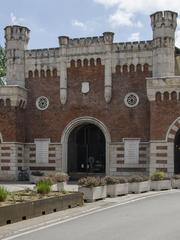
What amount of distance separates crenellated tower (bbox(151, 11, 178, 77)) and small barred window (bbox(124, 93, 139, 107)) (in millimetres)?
2142

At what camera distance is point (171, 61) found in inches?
1443

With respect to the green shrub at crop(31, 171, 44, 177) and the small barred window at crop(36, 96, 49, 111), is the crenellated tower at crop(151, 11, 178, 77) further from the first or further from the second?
the green shrub at crop(31, 171, 44, 177)

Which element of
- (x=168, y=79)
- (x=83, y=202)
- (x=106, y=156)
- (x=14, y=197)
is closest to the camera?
(x=14, y=197)

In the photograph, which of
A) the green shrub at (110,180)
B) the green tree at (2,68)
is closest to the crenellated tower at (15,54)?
the green shrub at (110,180)

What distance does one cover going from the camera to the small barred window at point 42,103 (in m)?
39.5

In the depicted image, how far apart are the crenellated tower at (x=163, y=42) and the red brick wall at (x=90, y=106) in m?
1.29

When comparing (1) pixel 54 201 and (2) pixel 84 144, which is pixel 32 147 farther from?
(1) pixel 54 201

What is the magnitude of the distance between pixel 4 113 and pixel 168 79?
1262 centimetres

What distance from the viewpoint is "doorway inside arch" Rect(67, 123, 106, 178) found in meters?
40.2

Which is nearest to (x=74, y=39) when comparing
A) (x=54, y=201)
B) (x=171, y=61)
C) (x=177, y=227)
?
(x=171, y=61)

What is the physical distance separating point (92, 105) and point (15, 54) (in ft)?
24.9

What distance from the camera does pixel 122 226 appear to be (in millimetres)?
14930

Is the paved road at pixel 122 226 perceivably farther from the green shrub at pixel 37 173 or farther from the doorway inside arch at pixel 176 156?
the green shrub at pixel 37 173

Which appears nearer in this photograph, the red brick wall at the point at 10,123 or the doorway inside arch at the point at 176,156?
the doorway inside arch at the point at 176,156
